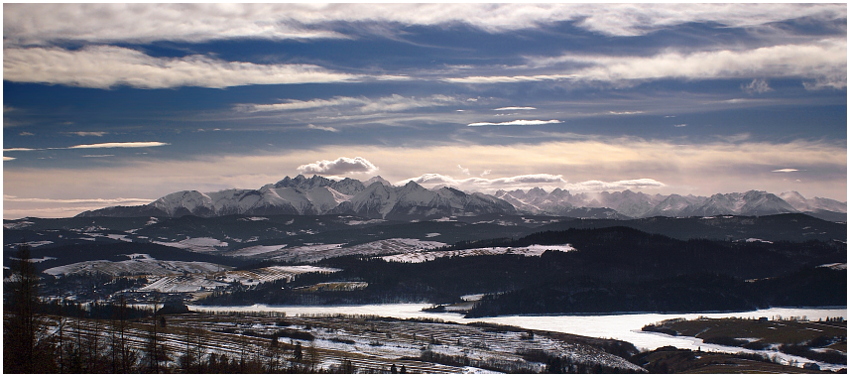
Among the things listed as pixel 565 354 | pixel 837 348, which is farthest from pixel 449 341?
pixel 837 348

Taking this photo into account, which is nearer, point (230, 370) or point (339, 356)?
point (230, 370)

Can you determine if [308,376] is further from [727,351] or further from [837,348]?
[837,348]

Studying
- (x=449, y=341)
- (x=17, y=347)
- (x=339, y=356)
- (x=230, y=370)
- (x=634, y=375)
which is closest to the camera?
(x=17, y=347)

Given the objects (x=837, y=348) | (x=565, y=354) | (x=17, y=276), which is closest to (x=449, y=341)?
(x=565, y=354)

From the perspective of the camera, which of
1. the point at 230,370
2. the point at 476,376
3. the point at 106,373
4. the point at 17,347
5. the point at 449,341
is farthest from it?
the point at 449,341

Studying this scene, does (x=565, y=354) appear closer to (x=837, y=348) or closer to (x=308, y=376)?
(x=837, y=348)

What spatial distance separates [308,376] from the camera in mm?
117938

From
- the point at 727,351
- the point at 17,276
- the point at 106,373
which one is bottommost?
the point at 727,351

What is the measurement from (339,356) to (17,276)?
6997 centimetres

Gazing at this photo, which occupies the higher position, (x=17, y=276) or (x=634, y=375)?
(x=17, y=276)

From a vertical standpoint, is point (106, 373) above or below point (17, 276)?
below

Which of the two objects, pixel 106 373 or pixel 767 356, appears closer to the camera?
pixel 106 373

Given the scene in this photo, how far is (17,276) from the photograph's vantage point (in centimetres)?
10862

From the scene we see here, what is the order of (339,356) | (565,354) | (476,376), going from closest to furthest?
1. (476,376)
2. (339,356)
3. (565,354)
